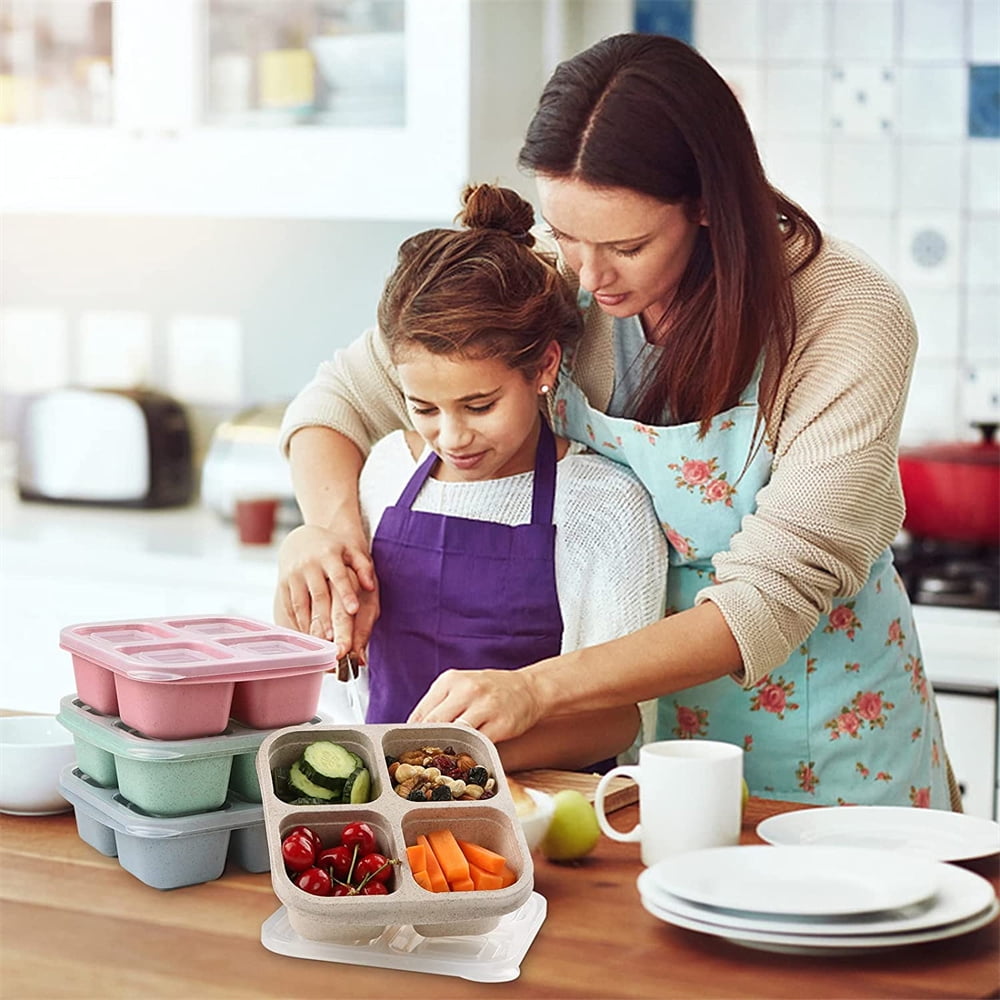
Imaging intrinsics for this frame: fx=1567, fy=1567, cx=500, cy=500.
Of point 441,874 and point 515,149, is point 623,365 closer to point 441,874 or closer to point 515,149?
point 441,874

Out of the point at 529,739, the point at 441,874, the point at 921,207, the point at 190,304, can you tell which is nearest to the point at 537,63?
the point at 921,207

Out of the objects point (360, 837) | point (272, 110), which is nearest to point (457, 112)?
point (272, 110)

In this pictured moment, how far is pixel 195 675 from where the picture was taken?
4.14 ft

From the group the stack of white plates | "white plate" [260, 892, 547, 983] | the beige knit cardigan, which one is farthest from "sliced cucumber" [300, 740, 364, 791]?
the beige knit cardigan

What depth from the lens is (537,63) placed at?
3117 millimetres

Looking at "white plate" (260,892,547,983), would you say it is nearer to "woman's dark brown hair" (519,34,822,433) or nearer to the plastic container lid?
the plastic container lid

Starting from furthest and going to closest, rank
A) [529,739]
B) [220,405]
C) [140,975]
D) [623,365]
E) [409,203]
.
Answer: [220,405], [409,203], [623,365], [529,739], [140,975]

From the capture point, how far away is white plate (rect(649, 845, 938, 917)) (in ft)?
3.68

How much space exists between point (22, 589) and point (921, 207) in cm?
194

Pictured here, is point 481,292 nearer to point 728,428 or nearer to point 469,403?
point 469,403

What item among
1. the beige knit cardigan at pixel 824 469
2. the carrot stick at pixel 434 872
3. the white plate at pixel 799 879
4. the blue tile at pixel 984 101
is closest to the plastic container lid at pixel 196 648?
the carrot stick at pixel 434 872

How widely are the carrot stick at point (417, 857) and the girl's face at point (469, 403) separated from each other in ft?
1.99

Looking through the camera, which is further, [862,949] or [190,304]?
[190,304]

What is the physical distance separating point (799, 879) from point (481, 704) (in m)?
0.37
